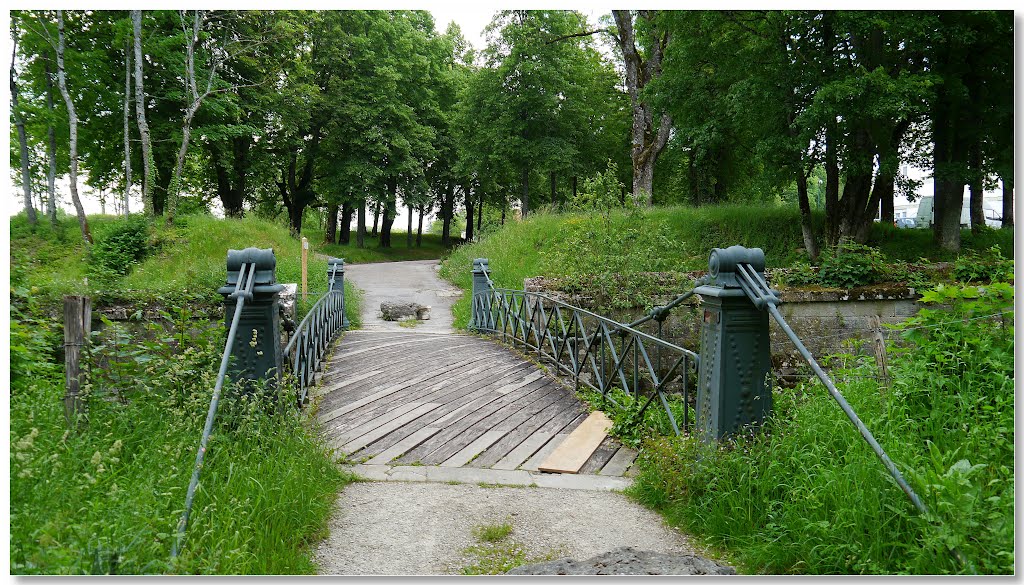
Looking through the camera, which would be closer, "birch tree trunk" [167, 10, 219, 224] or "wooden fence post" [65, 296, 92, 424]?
"wooden fence post" [65, 296, 92, 424]

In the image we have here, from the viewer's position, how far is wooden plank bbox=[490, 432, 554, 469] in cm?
410

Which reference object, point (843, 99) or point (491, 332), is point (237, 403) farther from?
point (843, 99)

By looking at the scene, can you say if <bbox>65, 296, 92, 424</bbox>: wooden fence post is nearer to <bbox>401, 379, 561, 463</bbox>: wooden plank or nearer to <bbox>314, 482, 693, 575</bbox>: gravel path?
<bbox>314, 482, 693, 575</bbox>: gravel path

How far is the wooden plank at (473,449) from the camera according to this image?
4094mm

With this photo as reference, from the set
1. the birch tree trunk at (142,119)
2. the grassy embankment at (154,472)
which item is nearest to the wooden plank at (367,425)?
the grassy embankment at (154,472)

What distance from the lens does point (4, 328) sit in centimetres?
275

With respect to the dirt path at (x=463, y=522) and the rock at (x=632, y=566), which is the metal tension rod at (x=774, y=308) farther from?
the dirt path at (x=463, y=522)

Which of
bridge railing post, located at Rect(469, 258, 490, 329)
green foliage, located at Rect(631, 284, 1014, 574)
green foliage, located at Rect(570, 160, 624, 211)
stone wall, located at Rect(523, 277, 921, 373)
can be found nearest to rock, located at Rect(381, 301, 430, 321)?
bridge railing post, located at Rect(469, 258, 490, 329)

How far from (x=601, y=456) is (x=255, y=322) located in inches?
102

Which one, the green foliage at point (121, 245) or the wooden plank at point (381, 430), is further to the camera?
the green foliage at point (121, 245)

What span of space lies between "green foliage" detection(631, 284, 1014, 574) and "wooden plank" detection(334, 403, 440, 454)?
2.06 m

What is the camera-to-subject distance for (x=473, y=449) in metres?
4.35

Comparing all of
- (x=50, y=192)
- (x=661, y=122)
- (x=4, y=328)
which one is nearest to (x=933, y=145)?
(x=661, y=122)

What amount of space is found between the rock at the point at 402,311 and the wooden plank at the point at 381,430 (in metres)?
7.87
